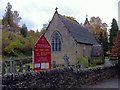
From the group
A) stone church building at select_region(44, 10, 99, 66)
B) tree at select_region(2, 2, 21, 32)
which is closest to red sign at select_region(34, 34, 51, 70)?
stone church building at select_region(44, 10, 99, 66)

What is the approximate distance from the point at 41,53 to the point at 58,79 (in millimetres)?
3329

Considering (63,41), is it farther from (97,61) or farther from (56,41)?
(97,61)

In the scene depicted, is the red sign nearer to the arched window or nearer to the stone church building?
the stone church building

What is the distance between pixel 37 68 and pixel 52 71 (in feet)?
7.52

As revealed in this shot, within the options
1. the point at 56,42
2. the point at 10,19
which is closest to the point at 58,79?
the point at 56,42

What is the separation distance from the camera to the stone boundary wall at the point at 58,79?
33.9 ft

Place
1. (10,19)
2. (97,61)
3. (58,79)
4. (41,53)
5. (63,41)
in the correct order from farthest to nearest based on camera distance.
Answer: (10,19) < (97,61) < (63,41) < (58,79) < (41,53)

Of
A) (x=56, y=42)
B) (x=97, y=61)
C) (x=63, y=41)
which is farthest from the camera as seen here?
(x=97, y=61)

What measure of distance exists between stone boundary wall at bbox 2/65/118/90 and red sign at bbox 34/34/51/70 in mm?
693

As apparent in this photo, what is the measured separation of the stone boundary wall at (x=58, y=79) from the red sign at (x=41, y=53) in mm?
693

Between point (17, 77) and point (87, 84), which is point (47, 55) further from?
point (87, 84)

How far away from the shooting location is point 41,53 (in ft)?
36.8

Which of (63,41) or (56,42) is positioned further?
(56,42)

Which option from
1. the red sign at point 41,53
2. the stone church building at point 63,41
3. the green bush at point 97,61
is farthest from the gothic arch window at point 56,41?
the red sign at point 41,53
